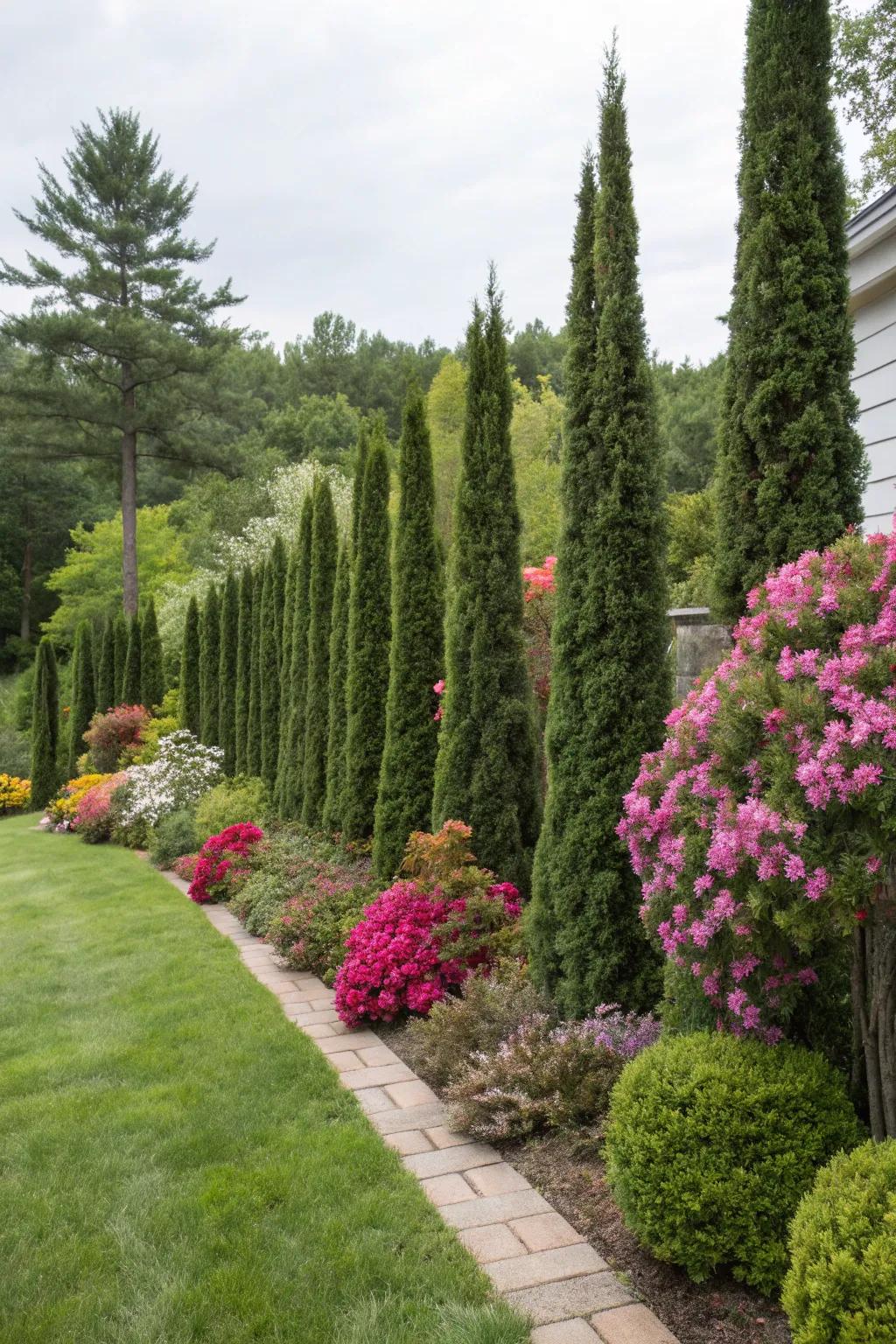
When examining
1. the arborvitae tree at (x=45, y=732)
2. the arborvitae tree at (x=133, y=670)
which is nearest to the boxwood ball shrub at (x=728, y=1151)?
the arborvitae tree at (x=133, y=670)

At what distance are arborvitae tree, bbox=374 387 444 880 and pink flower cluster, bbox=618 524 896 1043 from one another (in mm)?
4569

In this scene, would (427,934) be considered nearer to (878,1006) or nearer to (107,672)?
(878,1006)

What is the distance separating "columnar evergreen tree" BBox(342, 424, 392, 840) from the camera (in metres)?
9.34

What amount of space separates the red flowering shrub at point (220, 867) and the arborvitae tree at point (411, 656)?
2069mm

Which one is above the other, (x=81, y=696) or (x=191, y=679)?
(x=191, y=679)

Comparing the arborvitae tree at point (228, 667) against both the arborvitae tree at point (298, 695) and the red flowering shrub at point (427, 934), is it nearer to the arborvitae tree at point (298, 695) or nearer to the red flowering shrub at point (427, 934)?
the arborvitae tree at point (298, 695)

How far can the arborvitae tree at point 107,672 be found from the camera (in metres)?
21.2

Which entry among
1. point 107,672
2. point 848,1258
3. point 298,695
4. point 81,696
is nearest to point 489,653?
point 848,1258

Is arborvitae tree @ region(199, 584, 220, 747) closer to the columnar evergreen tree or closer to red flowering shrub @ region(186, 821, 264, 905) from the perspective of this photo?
red flowering shrub @ region(186, 821, 264, 905)

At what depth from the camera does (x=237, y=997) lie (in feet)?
19.4

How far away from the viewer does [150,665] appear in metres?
19.6

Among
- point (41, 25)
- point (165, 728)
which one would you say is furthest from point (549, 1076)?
point (165, 728)

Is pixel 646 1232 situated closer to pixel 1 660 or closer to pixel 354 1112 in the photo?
pixel 354 1112

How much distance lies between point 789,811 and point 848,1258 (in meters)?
1.00
